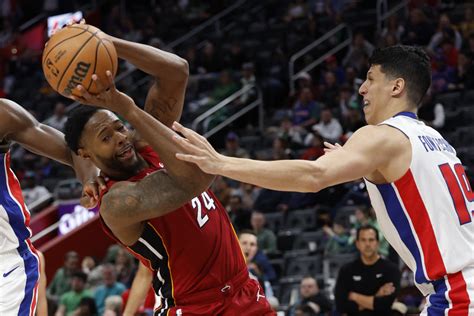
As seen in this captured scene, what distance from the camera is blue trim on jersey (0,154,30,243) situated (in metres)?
5.36

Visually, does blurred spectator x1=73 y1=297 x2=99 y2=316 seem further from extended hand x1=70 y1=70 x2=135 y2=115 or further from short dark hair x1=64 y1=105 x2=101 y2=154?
extended hand x1=70 y1=70 x2=135 y2=115

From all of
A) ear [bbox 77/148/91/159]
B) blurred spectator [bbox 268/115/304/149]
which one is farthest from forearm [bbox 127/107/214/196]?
blurred spectator [bbox 268/115/304/149]

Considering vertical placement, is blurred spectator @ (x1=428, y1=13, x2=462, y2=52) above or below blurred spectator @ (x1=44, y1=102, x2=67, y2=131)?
above

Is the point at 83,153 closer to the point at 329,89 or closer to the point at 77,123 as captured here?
the point at 77,123

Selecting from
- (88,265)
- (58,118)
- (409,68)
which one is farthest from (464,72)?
(409,68)

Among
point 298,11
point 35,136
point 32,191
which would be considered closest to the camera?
point 35,136

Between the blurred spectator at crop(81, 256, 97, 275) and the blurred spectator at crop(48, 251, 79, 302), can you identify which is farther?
the blurred spectator at crop(81, 256, 97, 275)

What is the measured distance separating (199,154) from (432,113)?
969 centimetres

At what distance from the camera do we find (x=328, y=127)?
14500mm

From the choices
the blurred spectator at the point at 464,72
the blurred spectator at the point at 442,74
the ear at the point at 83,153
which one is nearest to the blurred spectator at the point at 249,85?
the blurred spectator at the point at 442,74

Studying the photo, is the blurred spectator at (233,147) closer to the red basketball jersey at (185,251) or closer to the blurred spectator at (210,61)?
the blurred spectator at (210,61)

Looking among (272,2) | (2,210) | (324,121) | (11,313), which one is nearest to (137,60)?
(2,210)

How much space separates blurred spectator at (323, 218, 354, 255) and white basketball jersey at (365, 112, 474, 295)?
7375 millimetres

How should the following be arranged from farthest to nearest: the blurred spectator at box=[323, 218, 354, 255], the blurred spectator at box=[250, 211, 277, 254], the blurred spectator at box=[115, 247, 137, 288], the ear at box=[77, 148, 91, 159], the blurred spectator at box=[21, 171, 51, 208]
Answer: the blurred spectator at box=[21, 171, 51, 208] < the blurred spectator at box=[115, 247, 137, 288] < the blurred spectator at box=[250, 211, 277, 254] < the blurred spectator at box=[323, 218, 354, 255] < the ear at box=[77, 148, 91, 159]
